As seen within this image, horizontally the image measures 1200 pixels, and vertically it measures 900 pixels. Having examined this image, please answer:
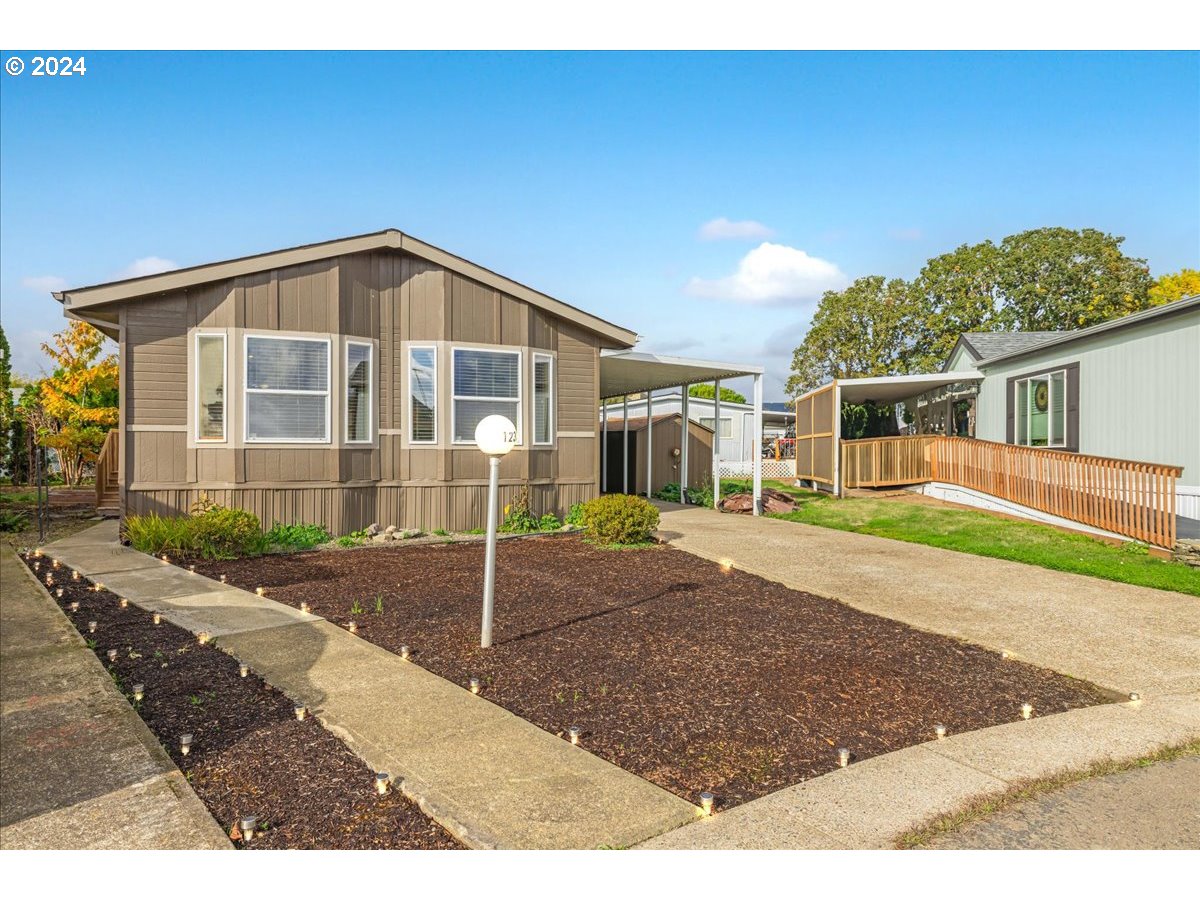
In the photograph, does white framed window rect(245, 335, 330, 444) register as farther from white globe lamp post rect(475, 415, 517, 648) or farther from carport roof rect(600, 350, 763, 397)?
white globe lamp post rect(475, 415, 517, 648)

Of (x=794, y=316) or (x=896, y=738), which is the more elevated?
(x=794, y=316)

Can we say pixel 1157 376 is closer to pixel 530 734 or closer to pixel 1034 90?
pixel 1034 90

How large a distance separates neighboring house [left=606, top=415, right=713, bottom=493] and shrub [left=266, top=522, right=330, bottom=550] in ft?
30.2

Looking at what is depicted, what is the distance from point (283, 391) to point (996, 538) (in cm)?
1028

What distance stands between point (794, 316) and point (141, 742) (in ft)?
118

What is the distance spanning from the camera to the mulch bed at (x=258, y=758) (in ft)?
8.77

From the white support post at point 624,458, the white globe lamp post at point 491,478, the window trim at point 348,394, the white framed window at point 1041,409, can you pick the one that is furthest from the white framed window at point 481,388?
the white framed window at point 1041,409

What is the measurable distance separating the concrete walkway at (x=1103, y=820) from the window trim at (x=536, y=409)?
9.01 meters

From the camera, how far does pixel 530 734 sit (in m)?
3.58

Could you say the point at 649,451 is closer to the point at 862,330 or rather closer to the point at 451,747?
the point at 451,747

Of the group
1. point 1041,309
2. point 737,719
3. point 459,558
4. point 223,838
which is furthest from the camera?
point 1041,309

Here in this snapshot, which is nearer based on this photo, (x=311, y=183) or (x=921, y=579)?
(x=921, y=579)

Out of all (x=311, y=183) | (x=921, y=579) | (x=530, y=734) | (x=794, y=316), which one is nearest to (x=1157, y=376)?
(x=921, y=579)

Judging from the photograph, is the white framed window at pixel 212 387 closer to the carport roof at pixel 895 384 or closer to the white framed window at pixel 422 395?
the white framed window at pixel 422 395
